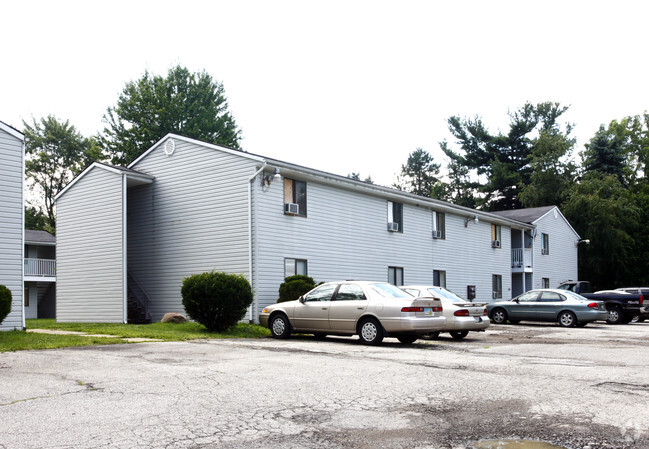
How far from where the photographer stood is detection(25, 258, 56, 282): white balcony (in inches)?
1373

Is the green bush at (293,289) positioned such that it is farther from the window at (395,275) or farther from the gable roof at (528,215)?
the gable roof at (528,215)

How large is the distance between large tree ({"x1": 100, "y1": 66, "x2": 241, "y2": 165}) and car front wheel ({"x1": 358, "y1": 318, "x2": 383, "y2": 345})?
110 ft

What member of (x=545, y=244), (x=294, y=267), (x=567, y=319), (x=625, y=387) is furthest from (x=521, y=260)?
(x=625, y=387)

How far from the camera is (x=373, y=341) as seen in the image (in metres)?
13.8

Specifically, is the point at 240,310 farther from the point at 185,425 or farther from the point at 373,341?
the point at 185,425

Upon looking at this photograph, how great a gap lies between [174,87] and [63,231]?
25382mm

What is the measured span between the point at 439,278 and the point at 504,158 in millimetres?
33460

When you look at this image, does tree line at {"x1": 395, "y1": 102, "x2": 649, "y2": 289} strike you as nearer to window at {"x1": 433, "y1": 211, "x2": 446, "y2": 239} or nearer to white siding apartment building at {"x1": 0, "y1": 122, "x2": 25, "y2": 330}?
window at {"x1": 433, "y1": 211, "x2": 446, "y2": 239}

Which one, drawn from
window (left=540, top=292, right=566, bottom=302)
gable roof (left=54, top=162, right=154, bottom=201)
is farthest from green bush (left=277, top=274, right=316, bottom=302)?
window (left=540, top=292, right=566, bottom=302)

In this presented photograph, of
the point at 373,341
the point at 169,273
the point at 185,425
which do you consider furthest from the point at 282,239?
the point at 185,425

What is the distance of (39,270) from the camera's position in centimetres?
3559

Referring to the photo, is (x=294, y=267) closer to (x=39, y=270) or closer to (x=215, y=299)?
(x=215, y=299)

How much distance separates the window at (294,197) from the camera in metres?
22.0

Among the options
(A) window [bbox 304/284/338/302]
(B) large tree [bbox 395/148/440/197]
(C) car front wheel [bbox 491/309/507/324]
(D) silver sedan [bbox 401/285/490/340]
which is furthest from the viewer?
(B) large tree [bbox 395/148/440/197]
